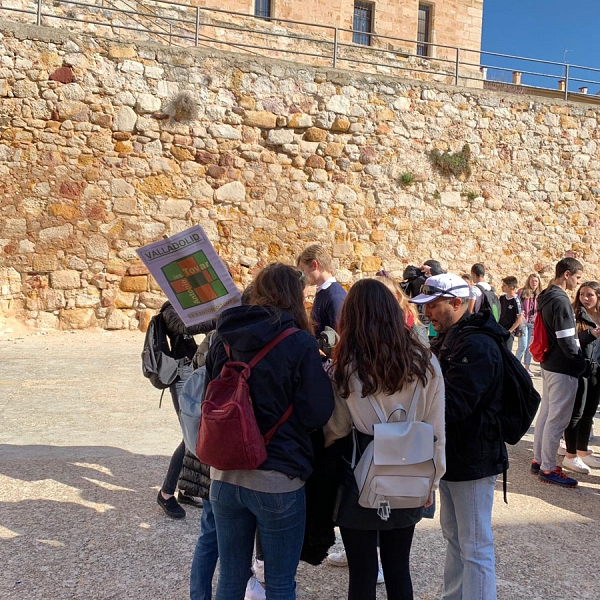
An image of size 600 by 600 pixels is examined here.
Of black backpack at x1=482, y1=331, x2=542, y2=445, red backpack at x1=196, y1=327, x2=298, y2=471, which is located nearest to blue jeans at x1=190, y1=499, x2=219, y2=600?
red backpack at x1=196, y1=327, x2=298, y2=471

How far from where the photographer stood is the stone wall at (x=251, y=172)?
→ 9547mm

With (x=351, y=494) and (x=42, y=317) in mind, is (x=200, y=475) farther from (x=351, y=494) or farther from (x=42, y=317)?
(x=42, y=317)

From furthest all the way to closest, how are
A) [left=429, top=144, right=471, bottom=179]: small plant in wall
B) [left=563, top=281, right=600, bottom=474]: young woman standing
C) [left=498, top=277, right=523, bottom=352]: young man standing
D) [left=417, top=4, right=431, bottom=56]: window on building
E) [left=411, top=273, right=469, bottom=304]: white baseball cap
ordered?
[left=417, top=4, right=431, bottom=56]: window on building → [left=429, top=144, right=471, bottom=179]: small plant in wall → [left=498, top=277, right=523, bottom=352]: young man standing → [left=563, top=281, right=600, bottom=474]: young woman standing → [left=411, top=273, right=469, bottom=304]: white baseball cap

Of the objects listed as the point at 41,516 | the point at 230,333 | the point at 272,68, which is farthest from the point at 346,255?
the point at 230,333

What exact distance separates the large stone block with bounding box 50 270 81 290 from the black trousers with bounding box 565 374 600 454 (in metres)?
7.59

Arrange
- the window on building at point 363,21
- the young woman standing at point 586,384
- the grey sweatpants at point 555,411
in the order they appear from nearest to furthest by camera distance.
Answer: the grey sweatpants at point 555,411 < the young woman standing at point 586,384 < the window on building at point 363,21

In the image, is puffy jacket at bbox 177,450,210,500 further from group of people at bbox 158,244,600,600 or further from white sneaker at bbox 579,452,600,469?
white sneaker at bbox 579,452,600,469

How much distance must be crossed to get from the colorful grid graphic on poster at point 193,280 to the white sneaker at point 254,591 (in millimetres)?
1349

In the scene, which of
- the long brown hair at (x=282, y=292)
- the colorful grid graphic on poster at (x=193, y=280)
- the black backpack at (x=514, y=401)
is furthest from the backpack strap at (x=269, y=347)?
the black backpack at (x=514, y=401)

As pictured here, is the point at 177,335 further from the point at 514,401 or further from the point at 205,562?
the point at 514,401

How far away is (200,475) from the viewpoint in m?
2.63

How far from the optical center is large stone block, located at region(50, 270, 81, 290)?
967 cm

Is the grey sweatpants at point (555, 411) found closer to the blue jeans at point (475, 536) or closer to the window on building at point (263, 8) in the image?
the blue jeans at point (475, 536)

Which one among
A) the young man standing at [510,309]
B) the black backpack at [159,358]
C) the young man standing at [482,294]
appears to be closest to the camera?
the black backpack at [159,358]
